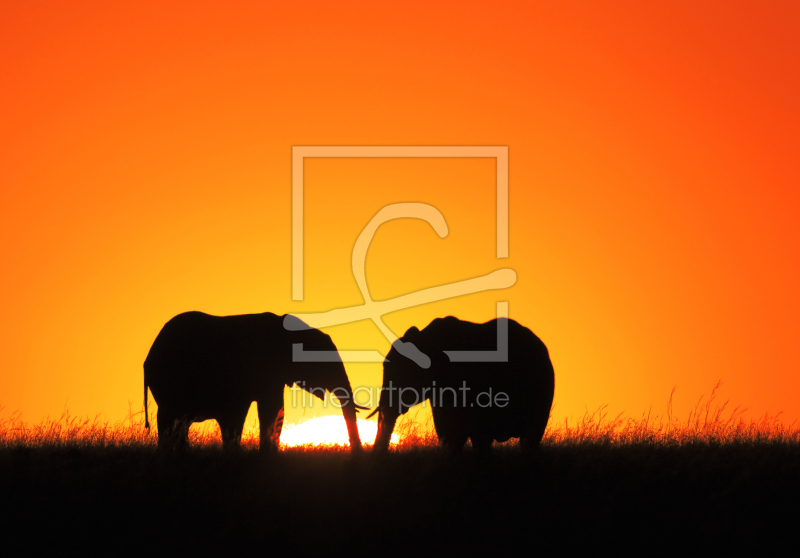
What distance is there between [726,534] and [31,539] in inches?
232

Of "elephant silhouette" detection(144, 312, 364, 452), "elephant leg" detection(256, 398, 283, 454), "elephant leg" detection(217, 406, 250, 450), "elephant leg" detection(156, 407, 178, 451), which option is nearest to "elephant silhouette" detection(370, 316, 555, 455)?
"elephant silhouette" detection(144, 312, 364, 452)

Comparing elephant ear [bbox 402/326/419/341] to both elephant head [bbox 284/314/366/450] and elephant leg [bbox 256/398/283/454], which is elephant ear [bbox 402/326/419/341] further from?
elephant leg [bbox 256/398/283/454]

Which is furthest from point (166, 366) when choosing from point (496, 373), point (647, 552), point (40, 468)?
point (647, 552)

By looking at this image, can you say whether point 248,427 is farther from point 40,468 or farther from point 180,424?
point 40,468

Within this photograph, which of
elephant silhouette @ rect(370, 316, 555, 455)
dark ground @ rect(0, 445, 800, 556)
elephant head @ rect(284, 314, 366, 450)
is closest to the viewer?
dark ground @ rect(0, 445, 800, 556)

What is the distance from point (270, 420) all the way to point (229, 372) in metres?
0.96

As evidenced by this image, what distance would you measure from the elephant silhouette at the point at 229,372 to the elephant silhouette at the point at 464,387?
1460mm

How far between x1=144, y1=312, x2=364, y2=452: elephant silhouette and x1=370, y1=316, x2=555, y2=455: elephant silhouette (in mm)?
1460

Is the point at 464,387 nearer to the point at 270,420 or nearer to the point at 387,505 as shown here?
the point at 270,420

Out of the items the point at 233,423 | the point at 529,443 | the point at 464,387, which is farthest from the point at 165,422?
the point at 529,443

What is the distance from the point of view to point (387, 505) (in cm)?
840

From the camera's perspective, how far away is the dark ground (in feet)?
25.5

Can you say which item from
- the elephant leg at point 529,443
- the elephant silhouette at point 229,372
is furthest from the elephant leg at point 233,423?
the elephant leg at point 529,443

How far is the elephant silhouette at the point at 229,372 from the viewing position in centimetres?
1304
